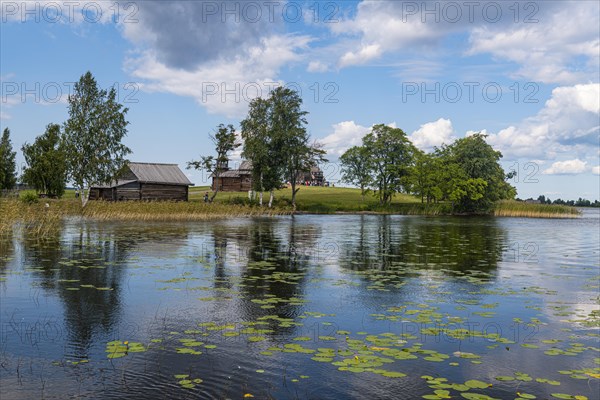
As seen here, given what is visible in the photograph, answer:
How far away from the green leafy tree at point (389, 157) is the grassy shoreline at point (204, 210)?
550cm

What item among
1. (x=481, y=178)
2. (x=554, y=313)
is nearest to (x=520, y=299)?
(x=554, y=313)

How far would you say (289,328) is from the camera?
9.72m

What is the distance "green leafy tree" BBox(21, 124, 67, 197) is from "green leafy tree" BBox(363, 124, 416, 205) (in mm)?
52855

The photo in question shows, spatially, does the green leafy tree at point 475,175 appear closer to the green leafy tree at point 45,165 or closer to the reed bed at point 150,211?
the reed bed at point 150,211

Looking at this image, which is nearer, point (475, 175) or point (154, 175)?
point (154, 175)

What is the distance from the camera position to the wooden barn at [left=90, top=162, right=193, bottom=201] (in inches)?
3263

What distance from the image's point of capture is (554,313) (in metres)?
11.6

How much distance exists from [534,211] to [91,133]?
6850cm

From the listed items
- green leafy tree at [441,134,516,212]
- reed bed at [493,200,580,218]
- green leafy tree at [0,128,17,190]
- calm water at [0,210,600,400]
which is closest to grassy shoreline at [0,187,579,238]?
reed bed at [493,200,580,218]

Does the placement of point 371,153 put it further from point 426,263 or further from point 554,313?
point 554,313

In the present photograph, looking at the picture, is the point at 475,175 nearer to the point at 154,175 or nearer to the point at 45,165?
the point at 154,175

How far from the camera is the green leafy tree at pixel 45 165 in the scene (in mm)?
Result: 76500

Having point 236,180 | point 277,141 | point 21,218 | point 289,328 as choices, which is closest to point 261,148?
point 277,141

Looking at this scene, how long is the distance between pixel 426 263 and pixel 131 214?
33715 millimetres
